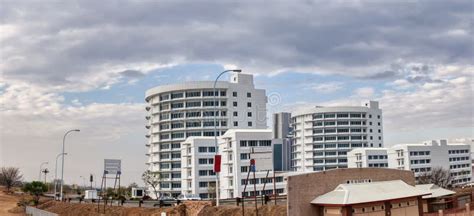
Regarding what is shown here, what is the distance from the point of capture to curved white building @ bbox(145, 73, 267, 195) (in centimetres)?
12200

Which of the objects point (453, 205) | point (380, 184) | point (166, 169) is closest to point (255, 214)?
point (380, 184)

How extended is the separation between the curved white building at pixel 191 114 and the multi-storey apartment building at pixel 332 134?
1224 inches

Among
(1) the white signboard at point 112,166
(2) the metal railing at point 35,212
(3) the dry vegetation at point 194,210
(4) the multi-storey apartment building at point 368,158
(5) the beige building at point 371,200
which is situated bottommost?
(2) the metal railing at point 35,212

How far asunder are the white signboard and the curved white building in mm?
51363

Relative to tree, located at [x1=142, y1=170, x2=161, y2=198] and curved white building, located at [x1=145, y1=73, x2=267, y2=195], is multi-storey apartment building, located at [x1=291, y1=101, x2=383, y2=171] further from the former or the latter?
tree, located at [x1=142, y1=170, x2=161, y2=198]

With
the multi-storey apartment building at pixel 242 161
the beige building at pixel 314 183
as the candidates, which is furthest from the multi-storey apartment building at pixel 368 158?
the beige building at pixel 314 183

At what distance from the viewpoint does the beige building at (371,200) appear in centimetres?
3531

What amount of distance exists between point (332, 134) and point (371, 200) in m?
119

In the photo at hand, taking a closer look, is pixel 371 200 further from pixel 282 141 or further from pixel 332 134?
pixel 282 141

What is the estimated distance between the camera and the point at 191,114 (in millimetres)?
123250

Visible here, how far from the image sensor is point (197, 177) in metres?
108

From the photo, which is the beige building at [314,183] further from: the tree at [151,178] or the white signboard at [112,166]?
the tree at [151,178]

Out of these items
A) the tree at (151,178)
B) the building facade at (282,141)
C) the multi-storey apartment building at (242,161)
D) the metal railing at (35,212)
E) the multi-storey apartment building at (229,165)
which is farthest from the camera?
the building facade at (282,141)

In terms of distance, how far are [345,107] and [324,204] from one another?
125 metres
